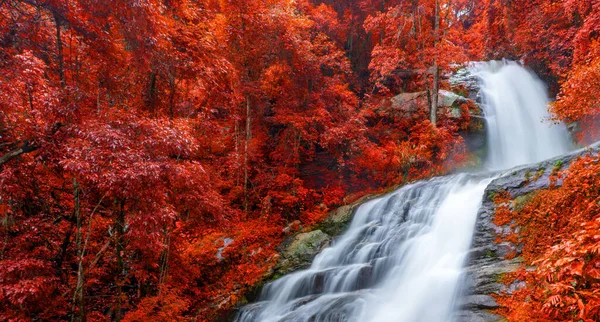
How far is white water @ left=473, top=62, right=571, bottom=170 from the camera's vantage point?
13.1m

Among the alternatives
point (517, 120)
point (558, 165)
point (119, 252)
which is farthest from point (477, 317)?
point (517, 120)

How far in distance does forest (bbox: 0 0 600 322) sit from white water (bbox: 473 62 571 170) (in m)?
0.79

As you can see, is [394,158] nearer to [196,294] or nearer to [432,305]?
[432,305]

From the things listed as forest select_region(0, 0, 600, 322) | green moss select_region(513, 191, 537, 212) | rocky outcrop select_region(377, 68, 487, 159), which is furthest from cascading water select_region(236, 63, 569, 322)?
rocky outcrop select_region(377, 68, 487, 159)

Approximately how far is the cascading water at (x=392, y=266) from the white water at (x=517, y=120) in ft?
14.8

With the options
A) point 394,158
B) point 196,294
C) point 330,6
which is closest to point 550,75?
point 394,158

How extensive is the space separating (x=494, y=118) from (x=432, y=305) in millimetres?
11084

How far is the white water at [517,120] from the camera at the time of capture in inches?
518

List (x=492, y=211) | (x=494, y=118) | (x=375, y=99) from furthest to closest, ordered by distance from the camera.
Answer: (x=375, y=99) → (x=494, y=118) → (x=492, y=211)

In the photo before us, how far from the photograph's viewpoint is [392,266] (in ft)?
25.6

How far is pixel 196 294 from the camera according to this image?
31.8 ft

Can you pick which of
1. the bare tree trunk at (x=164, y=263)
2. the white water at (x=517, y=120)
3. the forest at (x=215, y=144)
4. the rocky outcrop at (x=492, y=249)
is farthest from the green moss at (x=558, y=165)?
the bare tree trunk at (x=164, y=263)

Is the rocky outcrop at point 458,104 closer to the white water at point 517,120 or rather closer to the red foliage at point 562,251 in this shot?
the white water at point 517,120

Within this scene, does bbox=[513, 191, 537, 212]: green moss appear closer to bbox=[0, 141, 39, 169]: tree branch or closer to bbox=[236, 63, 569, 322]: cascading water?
bbox=[236, 63, 569, 322]: cascading water
